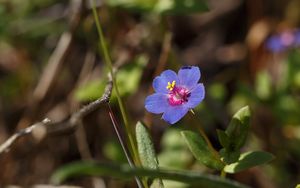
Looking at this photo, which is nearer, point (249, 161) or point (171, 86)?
point (249, 161)

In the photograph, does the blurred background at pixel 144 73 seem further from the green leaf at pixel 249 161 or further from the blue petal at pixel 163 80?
the green leaf at pixel 249 161

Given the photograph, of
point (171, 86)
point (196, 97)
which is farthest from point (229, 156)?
point (171, 86)

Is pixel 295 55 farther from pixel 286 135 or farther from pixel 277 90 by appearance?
pixel 286 135

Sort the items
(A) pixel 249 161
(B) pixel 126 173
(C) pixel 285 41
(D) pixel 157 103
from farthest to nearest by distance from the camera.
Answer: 1. (C) pixel 285 41
2. (D) pixel 157 103
3. (A) pixel 249 161
4. (B) pixel 126 173

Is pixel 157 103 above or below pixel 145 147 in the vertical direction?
above

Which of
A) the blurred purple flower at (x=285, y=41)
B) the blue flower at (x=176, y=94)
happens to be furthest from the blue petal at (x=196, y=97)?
the blurred purple flower at (x=285, y=41)

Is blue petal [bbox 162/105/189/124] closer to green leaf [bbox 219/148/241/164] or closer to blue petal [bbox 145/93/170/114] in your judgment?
blue petal [bbox 145/93/170/114]

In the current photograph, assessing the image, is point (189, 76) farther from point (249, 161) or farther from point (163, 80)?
point (249, 161)
